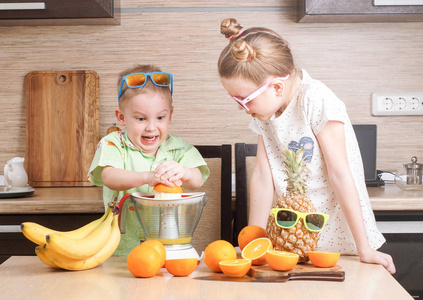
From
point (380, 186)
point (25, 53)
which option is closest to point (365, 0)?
point (380, 186)

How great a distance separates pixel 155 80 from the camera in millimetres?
1404

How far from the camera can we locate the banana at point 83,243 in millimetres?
987

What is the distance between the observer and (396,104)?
232 centimetres

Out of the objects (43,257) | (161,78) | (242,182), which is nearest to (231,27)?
(161,78)

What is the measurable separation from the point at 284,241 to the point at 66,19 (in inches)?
63.9

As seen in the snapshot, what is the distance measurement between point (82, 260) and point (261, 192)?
571mm

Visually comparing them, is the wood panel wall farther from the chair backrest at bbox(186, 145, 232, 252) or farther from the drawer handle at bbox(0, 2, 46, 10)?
the chair backrest at bbox(186, 145, 232, 252)

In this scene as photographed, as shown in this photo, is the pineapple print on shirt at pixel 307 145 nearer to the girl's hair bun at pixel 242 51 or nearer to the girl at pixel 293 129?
the girl at pixel 293 129

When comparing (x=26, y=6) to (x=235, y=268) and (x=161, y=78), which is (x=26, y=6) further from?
(x=235, y=268)

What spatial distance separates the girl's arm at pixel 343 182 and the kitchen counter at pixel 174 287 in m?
0.08

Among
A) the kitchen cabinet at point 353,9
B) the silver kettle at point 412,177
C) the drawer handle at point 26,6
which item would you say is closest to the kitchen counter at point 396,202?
the silver kettle at point 412,177

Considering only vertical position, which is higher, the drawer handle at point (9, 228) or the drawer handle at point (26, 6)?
the drawer handle at point (26, 6)

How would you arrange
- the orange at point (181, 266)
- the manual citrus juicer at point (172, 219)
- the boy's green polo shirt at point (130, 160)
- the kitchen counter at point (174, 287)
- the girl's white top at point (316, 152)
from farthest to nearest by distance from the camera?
the boy's green polo shirt at point (130, 160), the girl's white top at point (316, 152), the manual citrus juicer at point (172, 219), the orange at point (181, 266), the kitchen counter at point (174, 287)

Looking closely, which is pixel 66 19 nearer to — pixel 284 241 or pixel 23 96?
pixel 23 96
